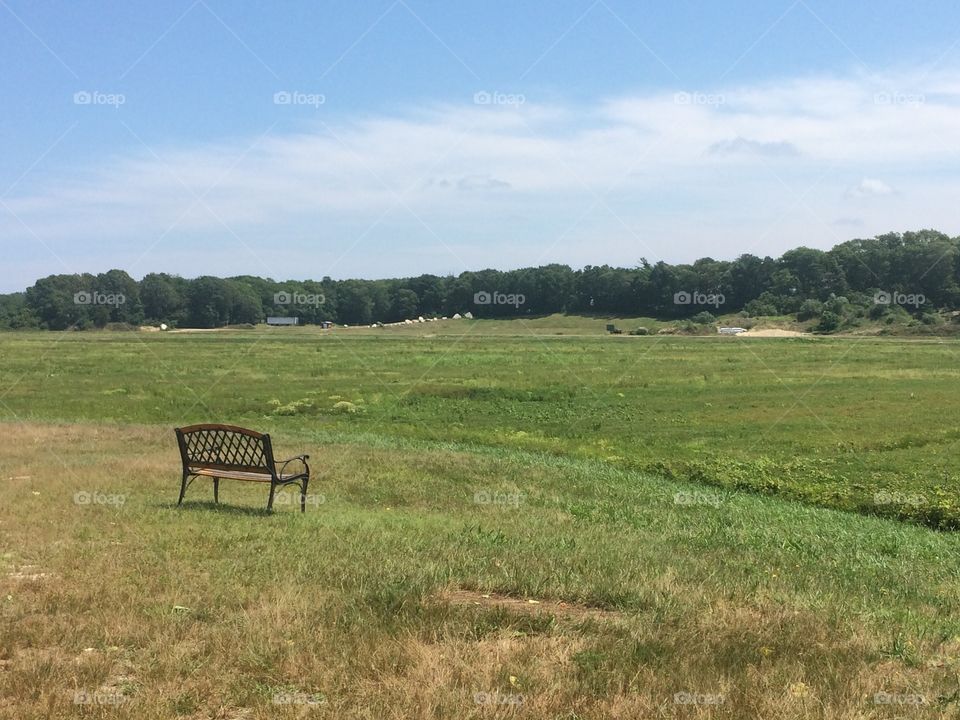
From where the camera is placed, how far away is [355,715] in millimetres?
5629

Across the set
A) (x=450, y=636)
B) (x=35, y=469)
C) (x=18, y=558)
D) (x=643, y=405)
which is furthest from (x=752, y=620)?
(x=643, y=405)

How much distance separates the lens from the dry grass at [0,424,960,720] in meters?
5.90

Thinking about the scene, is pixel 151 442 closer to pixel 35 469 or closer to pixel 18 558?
pixel 35 469
